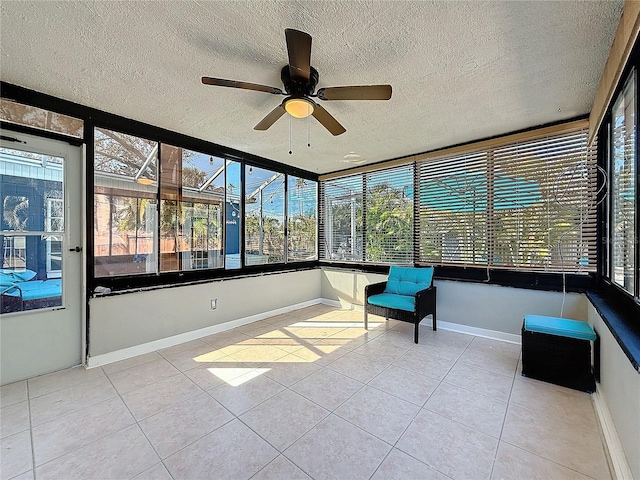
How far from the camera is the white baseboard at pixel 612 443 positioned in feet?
4.67

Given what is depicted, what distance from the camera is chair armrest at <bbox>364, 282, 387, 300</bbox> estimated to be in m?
3.82

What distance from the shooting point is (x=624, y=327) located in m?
1.72

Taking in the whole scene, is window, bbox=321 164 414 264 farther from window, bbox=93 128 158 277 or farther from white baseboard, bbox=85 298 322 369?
window, bbox=93 128 158 277

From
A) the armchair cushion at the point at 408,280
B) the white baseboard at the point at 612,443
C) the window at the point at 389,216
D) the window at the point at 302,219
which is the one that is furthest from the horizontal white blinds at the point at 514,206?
the window at the point at 302,219

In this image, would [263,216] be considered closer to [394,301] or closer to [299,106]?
[394,301]

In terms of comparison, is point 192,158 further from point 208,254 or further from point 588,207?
point 588,207

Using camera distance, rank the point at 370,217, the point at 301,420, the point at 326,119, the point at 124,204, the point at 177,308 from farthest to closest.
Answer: the point at 370,217 < the point at 177,308 < the point at 124,204 < the point at 326,119 < the point at 301,420

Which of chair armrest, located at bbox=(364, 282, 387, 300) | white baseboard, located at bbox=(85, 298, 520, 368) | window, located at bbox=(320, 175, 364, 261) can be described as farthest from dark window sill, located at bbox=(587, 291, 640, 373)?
window, located at bbox=(320, 175, 364, 261)

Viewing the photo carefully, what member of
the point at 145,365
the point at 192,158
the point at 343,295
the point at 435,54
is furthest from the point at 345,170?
the point at 145,365

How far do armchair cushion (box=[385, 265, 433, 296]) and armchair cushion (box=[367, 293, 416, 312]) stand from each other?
0.12 m

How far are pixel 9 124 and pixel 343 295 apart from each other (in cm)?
445

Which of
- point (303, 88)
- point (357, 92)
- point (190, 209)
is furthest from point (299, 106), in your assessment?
point (190, 209)

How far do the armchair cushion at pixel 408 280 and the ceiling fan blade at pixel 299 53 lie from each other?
9.34 feet

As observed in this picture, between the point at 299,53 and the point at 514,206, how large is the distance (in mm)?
3020
